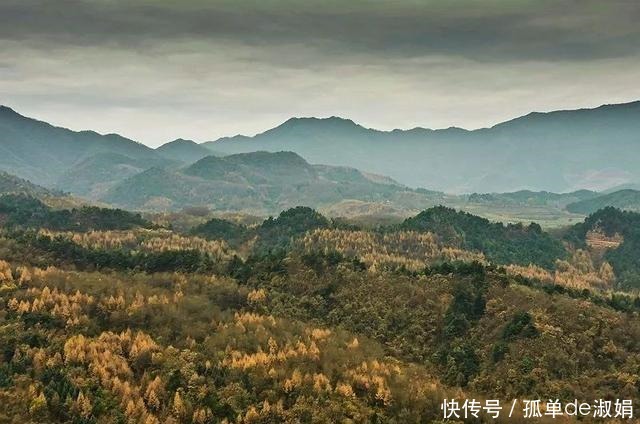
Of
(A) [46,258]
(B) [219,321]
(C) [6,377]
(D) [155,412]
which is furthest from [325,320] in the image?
(A) [46,258]

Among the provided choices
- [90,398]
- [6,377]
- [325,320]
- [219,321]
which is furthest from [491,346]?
[6,377]

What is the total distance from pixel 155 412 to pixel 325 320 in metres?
67.7

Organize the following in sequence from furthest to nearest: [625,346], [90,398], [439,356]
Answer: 1. [439,356]
2. [625,346]
3. [90,398]

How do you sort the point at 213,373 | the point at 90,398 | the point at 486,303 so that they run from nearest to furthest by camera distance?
the point at 90,398, the point at 213,373, the point at 486,303

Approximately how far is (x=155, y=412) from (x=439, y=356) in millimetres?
72040

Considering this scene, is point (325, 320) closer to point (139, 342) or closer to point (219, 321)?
point (219, 321)

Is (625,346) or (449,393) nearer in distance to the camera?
(449,393)

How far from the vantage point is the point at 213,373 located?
395 feet

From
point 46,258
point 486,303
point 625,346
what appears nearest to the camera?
point 625,346

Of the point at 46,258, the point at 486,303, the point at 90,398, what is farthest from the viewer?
the point at 46,258

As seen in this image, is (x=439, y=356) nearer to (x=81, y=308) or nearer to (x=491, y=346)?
(x=491, y=346)

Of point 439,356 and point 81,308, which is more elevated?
point 81,308

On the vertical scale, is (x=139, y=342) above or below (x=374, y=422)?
above

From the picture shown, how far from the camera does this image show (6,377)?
365 ft
